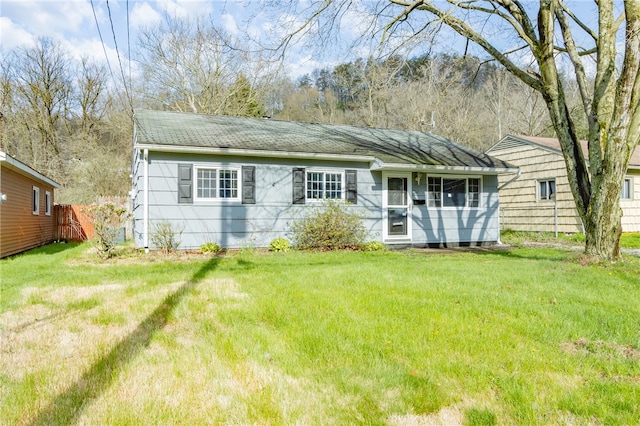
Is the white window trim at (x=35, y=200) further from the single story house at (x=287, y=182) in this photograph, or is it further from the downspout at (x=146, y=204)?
the downspout at (x=146, y=204)

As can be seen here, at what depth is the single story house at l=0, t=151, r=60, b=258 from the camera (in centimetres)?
1009

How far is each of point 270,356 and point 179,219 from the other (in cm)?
747

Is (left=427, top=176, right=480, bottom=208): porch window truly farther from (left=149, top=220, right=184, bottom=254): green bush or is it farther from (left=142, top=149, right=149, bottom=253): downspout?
(left=142, top=149, right=149, bottom=253): downspout

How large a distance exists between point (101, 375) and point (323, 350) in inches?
63.4

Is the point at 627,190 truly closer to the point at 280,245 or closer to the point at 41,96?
the point at 280,245

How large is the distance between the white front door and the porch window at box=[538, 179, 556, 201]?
6917 millimetres

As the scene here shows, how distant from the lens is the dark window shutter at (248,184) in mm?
10562

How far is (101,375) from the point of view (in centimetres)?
290

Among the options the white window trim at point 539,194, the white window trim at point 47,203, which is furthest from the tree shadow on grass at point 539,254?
the white window trim at point 47,203

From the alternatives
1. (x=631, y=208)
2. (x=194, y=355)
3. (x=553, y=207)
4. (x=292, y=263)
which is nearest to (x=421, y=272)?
(x=292, y=263)

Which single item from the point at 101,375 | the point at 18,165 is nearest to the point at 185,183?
the point at 18,165

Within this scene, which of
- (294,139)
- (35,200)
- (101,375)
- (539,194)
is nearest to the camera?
(101,375)

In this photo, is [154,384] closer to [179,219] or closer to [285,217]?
[179,219]

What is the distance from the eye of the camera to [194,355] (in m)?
3.28
